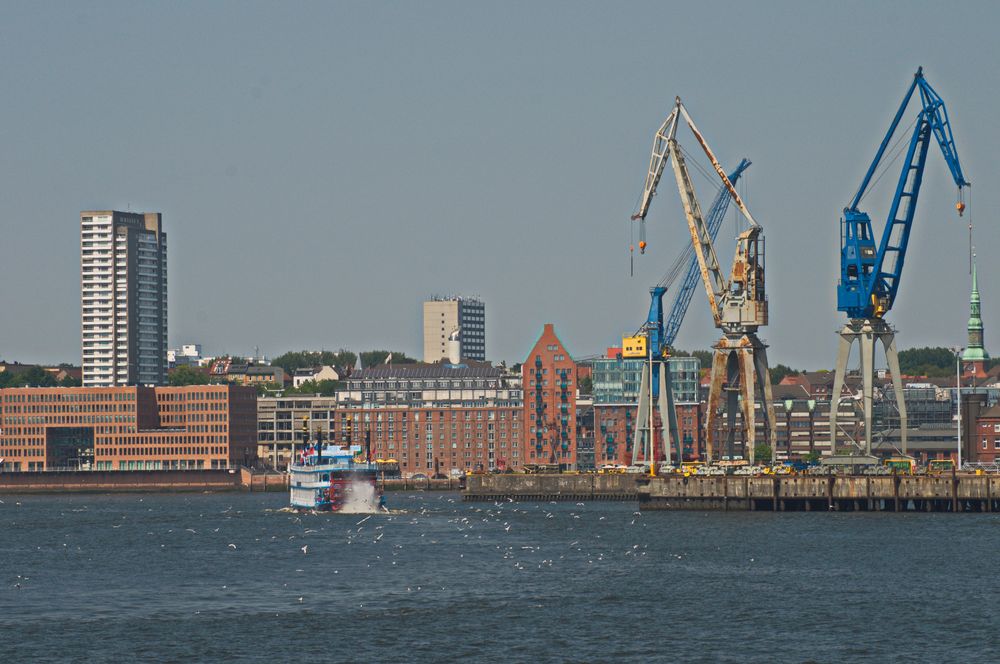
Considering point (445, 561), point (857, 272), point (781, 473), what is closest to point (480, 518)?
point (781, 473)

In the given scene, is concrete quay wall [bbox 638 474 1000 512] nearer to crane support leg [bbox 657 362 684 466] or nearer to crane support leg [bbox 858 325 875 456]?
crane support leg [bbox 858 325 875 456]

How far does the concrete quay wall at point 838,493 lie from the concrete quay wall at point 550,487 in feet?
117

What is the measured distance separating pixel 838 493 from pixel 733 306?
A: 21414 mm

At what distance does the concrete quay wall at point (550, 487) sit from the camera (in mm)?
172250

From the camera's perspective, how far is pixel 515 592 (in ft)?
244

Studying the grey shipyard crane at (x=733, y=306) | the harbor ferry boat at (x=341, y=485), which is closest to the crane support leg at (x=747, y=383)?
the grey shipyard crane at (x=733, y=306)

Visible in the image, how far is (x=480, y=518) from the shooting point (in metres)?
132

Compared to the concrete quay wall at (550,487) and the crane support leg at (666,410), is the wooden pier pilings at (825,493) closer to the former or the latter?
the crane support leg at (666,410)

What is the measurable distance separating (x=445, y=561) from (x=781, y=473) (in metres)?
53.7

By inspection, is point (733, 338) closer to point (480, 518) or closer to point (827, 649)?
point (480, 518)

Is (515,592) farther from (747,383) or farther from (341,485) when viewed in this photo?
(747,383)

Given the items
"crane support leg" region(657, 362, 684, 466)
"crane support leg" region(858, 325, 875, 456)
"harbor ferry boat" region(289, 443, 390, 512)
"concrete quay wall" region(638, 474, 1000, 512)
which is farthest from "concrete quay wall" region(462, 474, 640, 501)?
"crane support leg" region(858, 325, 875, 456)

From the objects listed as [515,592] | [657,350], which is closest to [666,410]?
[657,350]

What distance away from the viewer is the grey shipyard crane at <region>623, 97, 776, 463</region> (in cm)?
14325
